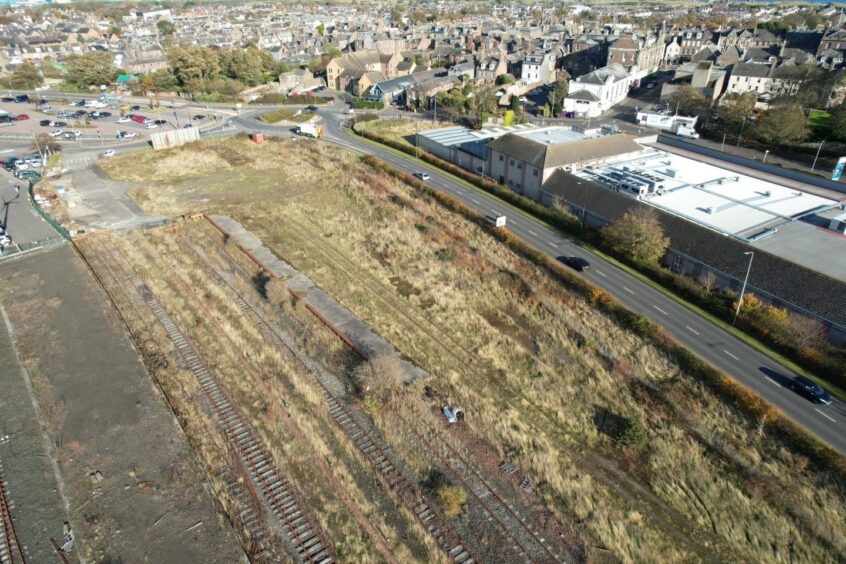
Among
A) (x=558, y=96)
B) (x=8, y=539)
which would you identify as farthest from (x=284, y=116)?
(x=8, y=539)

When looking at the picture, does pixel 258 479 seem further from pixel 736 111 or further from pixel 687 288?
pixel 736 111

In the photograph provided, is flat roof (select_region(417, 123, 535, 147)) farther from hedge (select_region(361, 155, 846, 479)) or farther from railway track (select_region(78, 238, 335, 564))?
railway track (select_region(78, 238, 335, 564))

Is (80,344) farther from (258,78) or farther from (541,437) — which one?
(258,78)

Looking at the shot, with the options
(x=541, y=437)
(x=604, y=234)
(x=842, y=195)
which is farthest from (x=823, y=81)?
(x=541, y=437)

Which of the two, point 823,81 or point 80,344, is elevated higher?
point 823,81

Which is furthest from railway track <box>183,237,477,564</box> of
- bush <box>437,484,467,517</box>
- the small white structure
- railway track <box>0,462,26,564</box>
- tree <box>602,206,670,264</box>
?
the small white structure

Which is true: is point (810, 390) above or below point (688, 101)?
below
